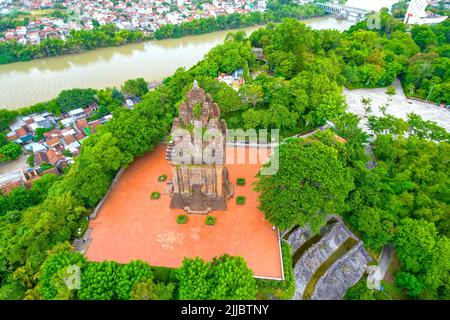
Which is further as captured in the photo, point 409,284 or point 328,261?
point 328,261

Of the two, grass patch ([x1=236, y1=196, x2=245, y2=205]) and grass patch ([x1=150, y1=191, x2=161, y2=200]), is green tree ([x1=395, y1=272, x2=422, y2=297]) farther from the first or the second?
grass patch ([x1=150, y1=191, x2=161, y2=200])

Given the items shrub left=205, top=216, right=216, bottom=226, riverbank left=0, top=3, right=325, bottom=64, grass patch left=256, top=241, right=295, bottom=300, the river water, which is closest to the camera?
grass patch left=256, top=241, right=295, bottom=300

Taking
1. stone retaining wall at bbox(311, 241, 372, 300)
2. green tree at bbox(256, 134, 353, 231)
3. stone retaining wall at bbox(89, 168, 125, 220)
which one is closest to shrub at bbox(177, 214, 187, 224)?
green tree at bbox(256, 134, 353, 231)

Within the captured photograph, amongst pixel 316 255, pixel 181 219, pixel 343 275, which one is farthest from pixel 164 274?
pixel 343 275

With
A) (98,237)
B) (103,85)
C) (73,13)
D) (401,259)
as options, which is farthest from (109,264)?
(73,13)

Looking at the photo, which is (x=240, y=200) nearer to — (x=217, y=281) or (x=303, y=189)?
(x=303, y=189)
